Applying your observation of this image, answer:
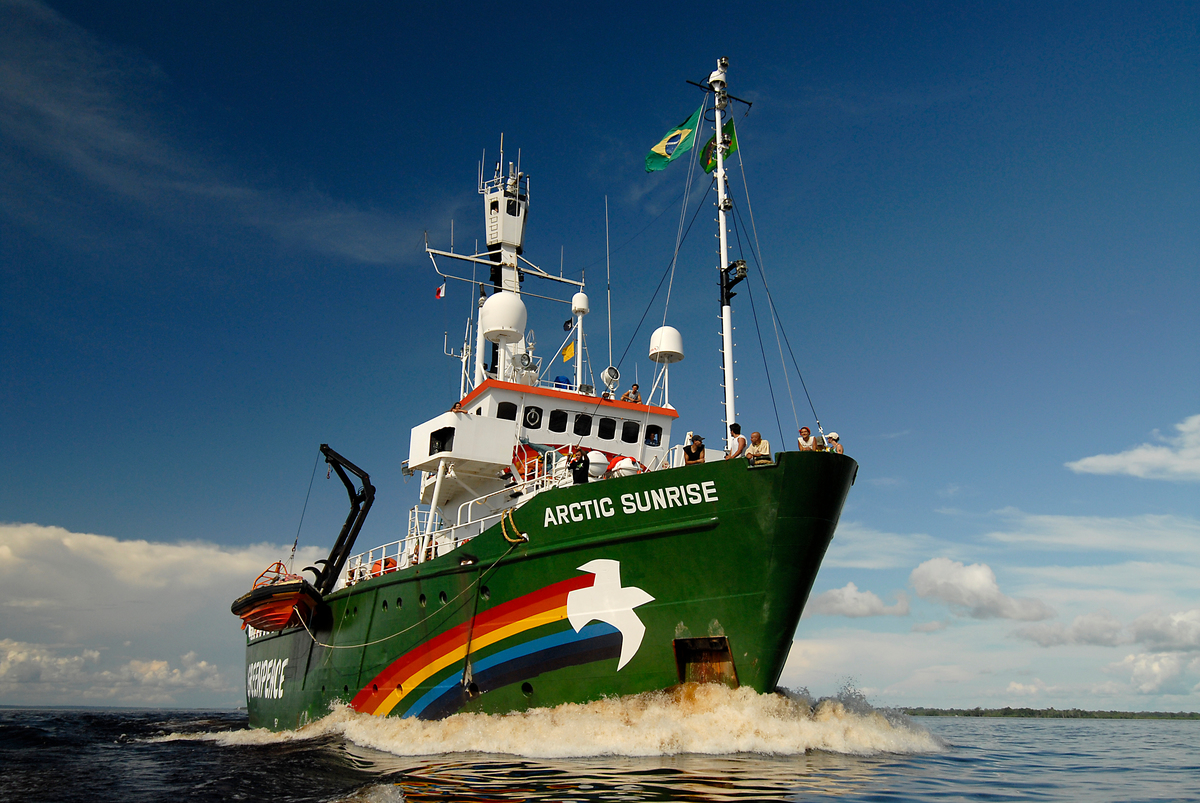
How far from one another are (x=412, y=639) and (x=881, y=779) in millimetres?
8898

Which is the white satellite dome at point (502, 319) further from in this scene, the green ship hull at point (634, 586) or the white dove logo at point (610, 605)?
the white dove logo at point (610, 605)

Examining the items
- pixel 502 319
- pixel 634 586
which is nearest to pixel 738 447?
pixel 634 586

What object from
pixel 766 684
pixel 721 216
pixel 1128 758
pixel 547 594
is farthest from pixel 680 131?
pixel 1128 758

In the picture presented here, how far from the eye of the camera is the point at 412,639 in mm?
14641

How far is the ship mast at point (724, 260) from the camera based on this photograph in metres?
13.8

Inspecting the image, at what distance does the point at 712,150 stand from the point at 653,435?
675 cm

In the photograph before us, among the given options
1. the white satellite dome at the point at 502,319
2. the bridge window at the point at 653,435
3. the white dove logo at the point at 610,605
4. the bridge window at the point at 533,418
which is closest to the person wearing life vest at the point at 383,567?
the bridge window at the point at 533,418

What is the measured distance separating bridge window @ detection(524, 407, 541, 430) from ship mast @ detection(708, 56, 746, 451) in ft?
17.8

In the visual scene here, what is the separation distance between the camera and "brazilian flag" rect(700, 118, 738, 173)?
15.5 metres

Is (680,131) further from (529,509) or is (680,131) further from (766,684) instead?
(766,684)

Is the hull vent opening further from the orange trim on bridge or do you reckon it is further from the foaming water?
the orange trim on bridge

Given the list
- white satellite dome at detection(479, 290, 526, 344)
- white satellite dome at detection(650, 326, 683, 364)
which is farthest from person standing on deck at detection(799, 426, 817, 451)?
white satellite dome at detection(479, 290, 526, 344)

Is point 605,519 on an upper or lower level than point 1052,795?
upper

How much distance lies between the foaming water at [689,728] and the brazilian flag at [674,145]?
10.6 meters
